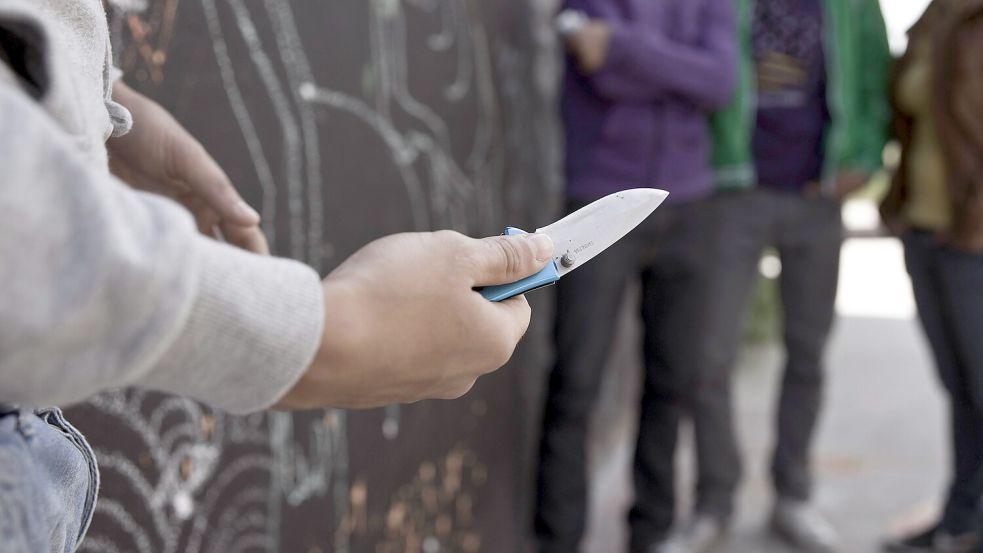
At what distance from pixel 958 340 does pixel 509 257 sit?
2.26 metres

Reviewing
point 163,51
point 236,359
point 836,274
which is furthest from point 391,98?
point 836,274

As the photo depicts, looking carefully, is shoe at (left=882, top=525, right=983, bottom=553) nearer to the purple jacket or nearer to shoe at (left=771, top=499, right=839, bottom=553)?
Result: shoe at (left=771, top=499, right=839, bottom=553)

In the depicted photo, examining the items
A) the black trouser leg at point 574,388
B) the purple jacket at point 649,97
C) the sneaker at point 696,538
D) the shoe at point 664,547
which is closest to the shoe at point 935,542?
the sneaker at point 696,538

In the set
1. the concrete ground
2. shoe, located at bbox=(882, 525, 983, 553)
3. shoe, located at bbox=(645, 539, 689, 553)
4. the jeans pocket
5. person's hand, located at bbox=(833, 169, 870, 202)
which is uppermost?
the jeans pocket

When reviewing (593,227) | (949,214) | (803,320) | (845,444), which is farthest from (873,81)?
(593,227)

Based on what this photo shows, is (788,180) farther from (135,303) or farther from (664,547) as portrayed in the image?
(135,303)

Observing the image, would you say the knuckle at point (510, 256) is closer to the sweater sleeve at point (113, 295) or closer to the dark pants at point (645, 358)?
the sweater sleeve at point (113, 295)

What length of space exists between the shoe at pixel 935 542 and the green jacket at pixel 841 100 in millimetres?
1186

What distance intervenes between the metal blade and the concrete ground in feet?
7.21

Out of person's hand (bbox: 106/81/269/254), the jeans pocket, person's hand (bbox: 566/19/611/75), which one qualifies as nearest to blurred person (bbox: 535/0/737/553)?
person's hand (bbox: 566/19/611/75)

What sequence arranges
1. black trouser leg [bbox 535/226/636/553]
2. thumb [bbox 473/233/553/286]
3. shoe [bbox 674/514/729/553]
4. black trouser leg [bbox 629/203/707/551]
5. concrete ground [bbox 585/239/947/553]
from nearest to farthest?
thumb [bbox 473/233/553/286] < black trouser leg [bbox 535/226/636/553] < black trouser leg [bbox 629/203/707/551] < shoe [bbox 674/514/729/553] < concrete ground [bbox 585/239/947/553]

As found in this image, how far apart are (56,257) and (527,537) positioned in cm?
232

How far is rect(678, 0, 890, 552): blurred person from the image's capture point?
2668 mm

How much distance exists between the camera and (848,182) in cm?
283
